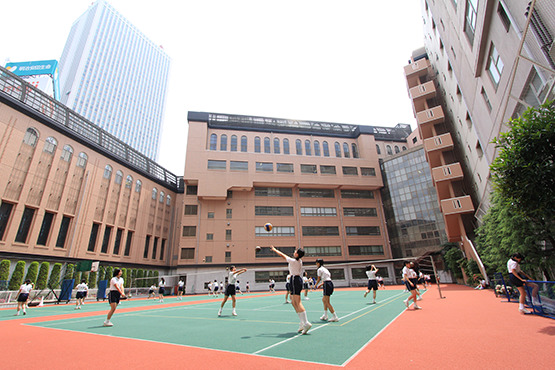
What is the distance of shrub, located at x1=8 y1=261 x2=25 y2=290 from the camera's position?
2241cm

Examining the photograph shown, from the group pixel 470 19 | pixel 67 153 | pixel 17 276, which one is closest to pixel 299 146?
pixel 67 153

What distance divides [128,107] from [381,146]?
119637mm

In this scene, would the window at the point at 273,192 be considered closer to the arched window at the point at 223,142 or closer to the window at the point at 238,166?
the window at the point at 238,166

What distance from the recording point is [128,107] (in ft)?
399

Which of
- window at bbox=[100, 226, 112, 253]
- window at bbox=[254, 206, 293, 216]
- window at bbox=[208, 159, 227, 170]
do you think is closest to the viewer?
window at bbox=[100, 226, 112, 253]

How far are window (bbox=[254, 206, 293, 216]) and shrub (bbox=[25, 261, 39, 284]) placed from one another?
28.7 meters

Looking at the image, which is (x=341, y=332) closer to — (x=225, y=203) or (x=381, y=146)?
(x=225, y=203)

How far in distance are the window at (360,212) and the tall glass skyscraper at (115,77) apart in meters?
106

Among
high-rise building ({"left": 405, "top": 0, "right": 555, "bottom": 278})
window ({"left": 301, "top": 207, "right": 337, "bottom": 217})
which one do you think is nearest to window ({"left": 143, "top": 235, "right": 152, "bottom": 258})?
window ({"left": 301, "top": 207, "right": 337, "bottom": 217})

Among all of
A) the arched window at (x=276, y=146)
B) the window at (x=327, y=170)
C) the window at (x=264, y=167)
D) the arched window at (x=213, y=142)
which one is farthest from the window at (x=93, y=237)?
the window at (x=327, y=170)

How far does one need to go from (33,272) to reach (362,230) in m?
46.0

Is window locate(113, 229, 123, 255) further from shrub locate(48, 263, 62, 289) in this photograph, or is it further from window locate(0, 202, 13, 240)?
window locate(0, 202, 13, 240)

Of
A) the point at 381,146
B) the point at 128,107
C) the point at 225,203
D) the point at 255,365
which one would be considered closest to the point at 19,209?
the point at 225,203

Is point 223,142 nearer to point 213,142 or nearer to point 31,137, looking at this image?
point 213,142
